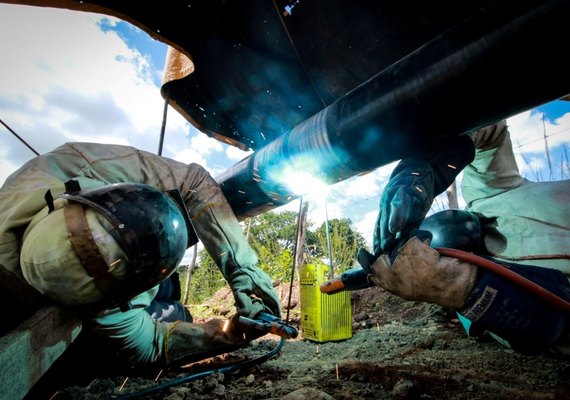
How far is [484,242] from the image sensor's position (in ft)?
5.72

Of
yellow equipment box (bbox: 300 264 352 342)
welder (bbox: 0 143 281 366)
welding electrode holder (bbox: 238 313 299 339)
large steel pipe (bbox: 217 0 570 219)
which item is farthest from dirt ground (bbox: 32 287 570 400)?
yellow equipment box (bbox: 300 264 352 342)

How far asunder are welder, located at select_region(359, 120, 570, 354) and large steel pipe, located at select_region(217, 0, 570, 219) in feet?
0.80

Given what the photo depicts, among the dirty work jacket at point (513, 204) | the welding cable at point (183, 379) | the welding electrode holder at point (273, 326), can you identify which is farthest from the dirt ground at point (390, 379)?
the dirty work jacket at point (513, 204)

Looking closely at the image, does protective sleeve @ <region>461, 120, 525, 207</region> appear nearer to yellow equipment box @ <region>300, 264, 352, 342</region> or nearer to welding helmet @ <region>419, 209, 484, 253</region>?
welding helmet @ <region>419, 209, 484, 253</region>

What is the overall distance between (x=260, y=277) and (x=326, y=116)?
3.74 ft

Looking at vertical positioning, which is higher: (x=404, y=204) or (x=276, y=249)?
(x=404, y=204)

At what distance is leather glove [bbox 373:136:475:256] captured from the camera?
117cm

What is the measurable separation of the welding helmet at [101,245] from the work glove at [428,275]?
1.01 m

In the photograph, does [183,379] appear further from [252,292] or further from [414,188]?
[414,188]

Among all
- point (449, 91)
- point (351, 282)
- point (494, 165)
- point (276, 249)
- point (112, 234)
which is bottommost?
point (276, 249)

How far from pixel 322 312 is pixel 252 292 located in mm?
2546

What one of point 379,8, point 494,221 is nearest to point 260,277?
point 494,221

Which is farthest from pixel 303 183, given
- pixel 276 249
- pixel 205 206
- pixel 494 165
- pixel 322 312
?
pixel 276 249

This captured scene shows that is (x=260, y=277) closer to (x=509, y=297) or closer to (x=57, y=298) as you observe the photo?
(x=57, y=298)
